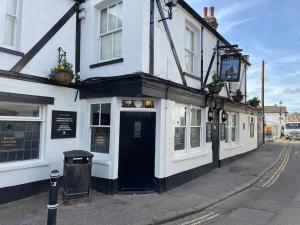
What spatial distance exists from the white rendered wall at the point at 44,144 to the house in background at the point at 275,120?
37776 mm

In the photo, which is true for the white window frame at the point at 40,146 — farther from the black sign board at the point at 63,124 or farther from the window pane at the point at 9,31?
the window pane at the point at 9,31

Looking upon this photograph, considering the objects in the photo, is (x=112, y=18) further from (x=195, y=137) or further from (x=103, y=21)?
(x=195, y=137)

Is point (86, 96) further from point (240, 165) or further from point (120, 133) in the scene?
point (240, 165)

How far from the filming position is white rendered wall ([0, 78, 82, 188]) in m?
7.32

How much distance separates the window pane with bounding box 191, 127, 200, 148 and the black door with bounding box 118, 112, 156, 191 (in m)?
2.86

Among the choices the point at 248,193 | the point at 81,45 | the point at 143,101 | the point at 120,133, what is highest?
the point at 81,45

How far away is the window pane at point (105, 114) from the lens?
8.81 metres

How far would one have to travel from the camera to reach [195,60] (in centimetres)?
1155

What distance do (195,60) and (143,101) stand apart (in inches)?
154

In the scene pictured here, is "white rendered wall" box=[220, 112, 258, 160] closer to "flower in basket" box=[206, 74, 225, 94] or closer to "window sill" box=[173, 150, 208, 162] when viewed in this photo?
"window sill" box=[173, 150, 208, 162]

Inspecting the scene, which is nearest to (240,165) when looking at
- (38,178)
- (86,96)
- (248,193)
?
(248,193)

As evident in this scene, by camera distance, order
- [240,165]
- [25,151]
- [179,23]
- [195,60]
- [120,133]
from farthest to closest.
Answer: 1. [240,165]
2. [195,60]
3. [179,23]
4. [120,133]
5. [25,151]

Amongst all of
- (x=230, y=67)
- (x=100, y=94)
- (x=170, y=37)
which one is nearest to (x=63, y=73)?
(x=100, y=94)

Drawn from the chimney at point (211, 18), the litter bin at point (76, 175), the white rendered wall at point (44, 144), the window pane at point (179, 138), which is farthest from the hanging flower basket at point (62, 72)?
the chimney at point (211, 18)
